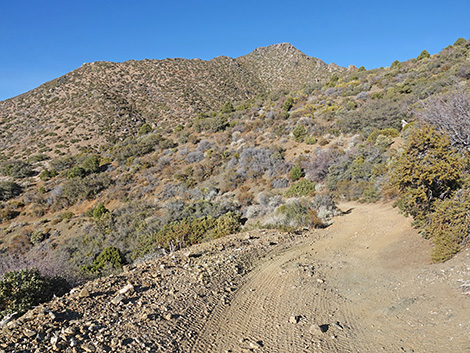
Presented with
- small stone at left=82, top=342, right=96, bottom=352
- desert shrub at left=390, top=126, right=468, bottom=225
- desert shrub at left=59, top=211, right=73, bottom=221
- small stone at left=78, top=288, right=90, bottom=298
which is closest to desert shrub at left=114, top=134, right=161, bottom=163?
desert shrub at left=59, top=211, right=73, bottom=221

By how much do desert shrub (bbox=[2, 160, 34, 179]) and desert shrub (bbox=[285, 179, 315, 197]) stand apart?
34.4 metres

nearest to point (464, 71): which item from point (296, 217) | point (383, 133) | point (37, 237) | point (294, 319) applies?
point (383, 133)

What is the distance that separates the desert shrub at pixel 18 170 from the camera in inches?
1300

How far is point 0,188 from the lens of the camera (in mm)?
28859

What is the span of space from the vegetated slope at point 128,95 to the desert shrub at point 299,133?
91.5 ft

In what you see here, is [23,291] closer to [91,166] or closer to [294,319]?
[294,319]

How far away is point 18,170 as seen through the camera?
109ft

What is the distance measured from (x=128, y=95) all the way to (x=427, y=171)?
60651 mm

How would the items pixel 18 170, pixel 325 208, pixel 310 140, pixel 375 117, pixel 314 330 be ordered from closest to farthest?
pixel 314 330
pixel 325 208
pixel 375 117
pixel 310 140
pixel 18 170

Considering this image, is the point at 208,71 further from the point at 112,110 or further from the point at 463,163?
the point at 463,163

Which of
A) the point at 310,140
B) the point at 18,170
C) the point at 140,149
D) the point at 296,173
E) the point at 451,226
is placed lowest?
the point at 451,226

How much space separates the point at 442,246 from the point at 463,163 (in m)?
2.56

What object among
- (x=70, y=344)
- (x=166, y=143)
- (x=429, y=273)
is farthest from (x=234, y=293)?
(x=166, y=143)

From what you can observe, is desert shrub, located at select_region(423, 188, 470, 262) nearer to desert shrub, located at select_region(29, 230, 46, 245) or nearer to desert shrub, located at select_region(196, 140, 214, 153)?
desert shrub, located at select_region(196, 140, 214, 153)
